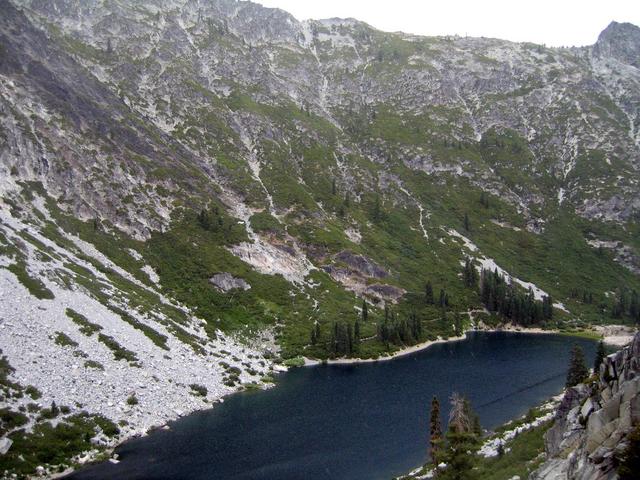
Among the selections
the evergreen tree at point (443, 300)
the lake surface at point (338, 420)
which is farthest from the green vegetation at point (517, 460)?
the evergreen tree at point (443, 300)

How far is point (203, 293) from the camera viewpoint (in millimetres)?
131125

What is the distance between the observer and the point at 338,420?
78375mm

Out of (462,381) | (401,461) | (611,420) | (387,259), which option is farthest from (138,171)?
(611,420)

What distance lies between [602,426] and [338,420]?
2401 inches

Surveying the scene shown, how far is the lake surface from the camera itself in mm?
59750

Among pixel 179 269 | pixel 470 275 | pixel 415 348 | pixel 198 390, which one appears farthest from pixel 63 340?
pixel 470 275

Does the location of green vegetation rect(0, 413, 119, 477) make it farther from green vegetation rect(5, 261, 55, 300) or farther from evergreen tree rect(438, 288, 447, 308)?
evergreen tree rect(438, 288, 447, 308)

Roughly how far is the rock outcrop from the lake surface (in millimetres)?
33984

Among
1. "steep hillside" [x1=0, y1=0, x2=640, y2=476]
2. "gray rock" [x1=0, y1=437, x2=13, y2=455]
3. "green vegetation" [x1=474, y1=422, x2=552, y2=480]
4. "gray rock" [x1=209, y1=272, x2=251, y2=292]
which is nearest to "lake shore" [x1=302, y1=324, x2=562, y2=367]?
"steep hillside" [x1=0, y1=0, x2=640, y2=476]

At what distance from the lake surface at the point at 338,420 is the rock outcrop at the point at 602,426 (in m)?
34.0

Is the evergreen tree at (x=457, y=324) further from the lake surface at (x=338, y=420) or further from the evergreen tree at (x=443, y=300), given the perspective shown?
the lake surface at (x=338, y=420)

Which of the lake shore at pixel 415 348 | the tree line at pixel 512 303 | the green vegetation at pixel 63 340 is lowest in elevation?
the lake shore at pixel 415 348

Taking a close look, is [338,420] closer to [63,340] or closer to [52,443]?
[52,443]

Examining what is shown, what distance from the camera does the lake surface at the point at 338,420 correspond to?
59750 mm
